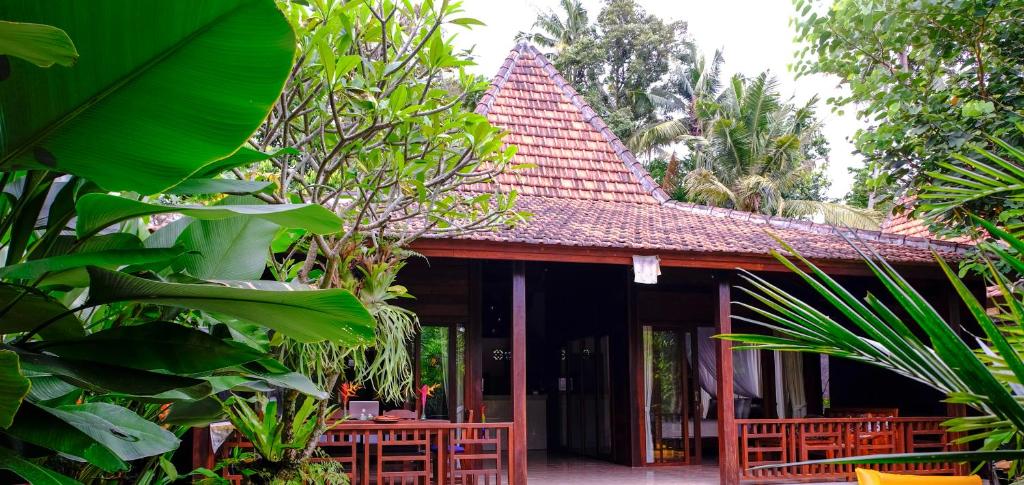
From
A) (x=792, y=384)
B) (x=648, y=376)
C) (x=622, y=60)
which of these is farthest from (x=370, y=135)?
(x=622, y=60)

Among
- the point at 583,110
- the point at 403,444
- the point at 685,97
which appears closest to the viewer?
the point at 403,444

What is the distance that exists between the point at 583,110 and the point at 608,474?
5.45 metres

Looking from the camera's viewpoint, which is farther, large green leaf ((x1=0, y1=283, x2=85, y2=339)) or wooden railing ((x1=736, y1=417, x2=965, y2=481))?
wooden railing ((x1=736, y1=417, x2=965, y2=481))

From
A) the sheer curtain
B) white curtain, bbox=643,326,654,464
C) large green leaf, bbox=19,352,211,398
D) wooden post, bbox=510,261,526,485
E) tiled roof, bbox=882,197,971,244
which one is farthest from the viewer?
tiled roof, bbox=882,197,971,244

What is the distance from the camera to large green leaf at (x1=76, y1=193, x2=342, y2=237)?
1432mm

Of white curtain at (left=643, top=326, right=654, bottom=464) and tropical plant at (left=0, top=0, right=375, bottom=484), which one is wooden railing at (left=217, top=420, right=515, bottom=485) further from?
tropical plant at (left=0, top=0, right=375, bottom=484)

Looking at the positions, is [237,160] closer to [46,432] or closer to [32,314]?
[32,314]

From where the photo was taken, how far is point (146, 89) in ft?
4.55

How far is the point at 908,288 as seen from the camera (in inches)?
49.8

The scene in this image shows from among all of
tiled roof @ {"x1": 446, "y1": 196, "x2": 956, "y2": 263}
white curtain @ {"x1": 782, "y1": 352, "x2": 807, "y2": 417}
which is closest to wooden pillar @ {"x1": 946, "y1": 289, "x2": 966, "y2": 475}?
tiled roof @ {"x1": 446, "y1": 196, "x2": 956, "y2": 263}

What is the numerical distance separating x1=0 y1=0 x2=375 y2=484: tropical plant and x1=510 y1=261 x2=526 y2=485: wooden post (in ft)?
18.5

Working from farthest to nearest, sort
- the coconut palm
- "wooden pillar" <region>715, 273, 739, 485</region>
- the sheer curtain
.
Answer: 1. the coconut palm
2. the sheer curtain
3. "wooden pillar" <region>715, 273, 739, 485</region>

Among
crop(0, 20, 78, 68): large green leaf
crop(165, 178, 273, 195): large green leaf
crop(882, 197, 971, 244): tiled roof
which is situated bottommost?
crop(165, 178, 273, 195): large green leaf

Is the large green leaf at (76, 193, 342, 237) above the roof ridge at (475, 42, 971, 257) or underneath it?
underneath
